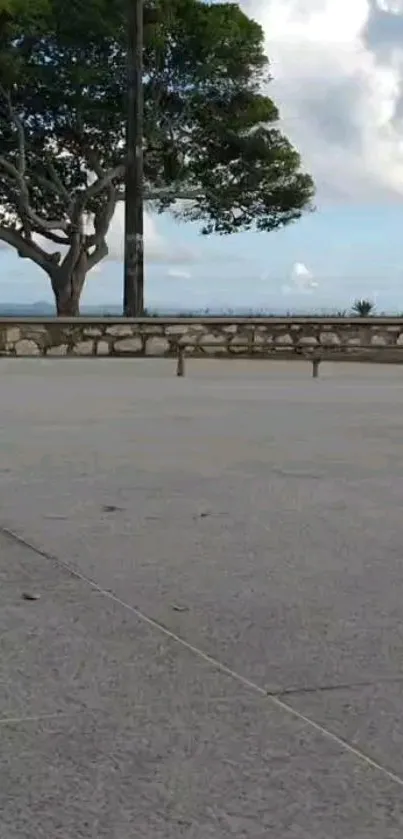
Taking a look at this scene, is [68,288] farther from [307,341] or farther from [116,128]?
[307,341]

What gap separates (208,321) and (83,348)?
94.8 inches

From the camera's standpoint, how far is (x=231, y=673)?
4.34m

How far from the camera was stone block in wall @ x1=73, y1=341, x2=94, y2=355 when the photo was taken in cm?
2327

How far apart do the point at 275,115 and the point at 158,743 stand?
3395cm

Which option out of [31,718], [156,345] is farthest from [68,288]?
[31,718]

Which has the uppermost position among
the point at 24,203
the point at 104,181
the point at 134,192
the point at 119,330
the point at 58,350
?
the point at 104,181

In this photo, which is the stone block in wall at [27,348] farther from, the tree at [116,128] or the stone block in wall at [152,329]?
the tree at [116,128]

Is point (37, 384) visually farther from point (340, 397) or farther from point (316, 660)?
point (316, 660)

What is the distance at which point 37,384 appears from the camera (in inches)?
677

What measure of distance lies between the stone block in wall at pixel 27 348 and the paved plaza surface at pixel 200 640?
41.8ft

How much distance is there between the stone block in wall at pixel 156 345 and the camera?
929 inches

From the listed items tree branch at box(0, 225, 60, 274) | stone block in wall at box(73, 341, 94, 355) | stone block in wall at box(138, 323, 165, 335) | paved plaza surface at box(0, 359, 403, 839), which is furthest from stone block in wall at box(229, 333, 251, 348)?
paved plaza surface at box(0, 359, 403, 839)

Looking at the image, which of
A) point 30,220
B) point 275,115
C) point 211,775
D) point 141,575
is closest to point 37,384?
point 141,575

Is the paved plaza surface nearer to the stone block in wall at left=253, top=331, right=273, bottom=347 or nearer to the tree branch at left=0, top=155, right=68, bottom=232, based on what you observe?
the stone block in wall at left=253, top=331, right=273, bottom=347
